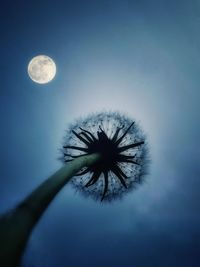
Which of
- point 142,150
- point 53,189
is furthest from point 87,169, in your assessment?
point 53,189

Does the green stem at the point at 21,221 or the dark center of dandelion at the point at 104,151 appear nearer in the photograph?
the green stem at the point at 21,221

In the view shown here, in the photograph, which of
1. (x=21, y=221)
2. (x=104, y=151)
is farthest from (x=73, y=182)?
(x=21, y=221)

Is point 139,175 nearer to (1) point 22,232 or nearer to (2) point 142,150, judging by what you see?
(2) point 142,150

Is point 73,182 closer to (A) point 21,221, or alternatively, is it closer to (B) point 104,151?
(B) point 104,151

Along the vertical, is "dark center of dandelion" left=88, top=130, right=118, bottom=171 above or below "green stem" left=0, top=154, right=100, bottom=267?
above

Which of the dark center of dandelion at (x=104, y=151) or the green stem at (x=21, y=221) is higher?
the dark center of dandelion at (x=104, y=151)

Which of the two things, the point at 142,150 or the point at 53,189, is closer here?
the point at 53,189

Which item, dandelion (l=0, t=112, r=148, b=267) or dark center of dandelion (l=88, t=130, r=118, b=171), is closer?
dandelion (l=0, t=112, r=148, b=267)

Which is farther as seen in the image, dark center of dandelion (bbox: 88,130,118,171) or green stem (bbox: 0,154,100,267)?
dark center of dandelion (bbox: 88,130,118,171)
